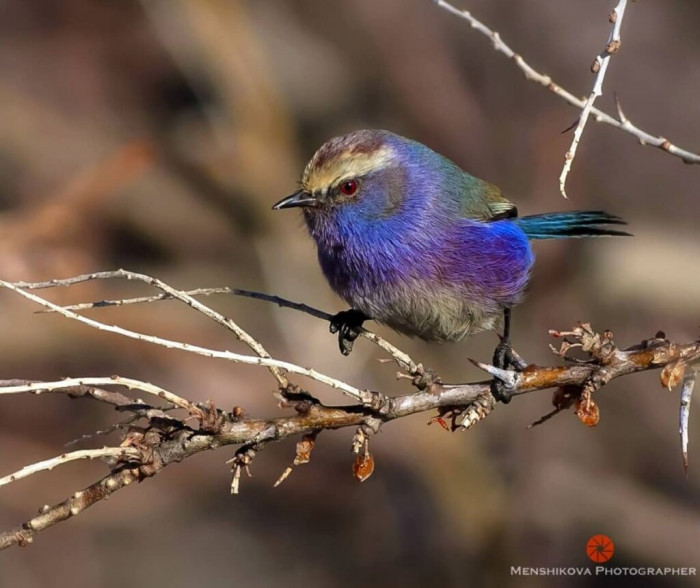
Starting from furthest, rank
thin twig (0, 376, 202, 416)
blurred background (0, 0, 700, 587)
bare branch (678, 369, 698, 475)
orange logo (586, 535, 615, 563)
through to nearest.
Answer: blurred background (0, 0, 700, 587) → orange logo (586, 535, 615, 563) → bare branch (678, 369, 698, 475) → thin twig (0, 376, 202, 416)

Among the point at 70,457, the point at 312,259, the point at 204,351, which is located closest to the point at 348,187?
the point at 204,351

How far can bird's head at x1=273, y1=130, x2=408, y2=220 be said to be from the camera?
4.88m

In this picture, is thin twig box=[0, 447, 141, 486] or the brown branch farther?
the brown branch

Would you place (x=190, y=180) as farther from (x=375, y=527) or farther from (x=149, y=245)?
(x=375, y=527)

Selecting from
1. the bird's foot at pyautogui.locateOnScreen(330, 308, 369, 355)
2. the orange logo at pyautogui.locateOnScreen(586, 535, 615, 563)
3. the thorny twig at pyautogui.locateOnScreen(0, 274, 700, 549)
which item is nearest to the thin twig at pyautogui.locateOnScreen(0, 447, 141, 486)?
the thorny twig at pyautogui.locateOnScreen(0, 274, 700, 549)

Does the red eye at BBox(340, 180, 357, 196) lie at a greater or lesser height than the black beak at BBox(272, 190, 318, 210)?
greater

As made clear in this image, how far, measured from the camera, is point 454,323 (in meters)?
4.88

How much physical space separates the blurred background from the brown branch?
155 inches

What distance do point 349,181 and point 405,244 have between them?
42 cm

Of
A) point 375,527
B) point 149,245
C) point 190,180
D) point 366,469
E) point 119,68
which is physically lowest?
point 366,469

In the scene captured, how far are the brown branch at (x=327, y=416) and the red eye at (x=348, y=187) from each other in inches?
62.6

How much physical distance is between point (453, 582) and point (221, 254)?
Result: 11.5ft

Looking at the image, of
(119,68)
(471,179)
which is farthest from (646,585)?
(119,68)

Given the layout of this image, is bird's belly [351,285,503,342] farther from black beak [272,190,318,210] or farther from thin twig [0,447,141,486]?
thin twig [0,447,141,486]
